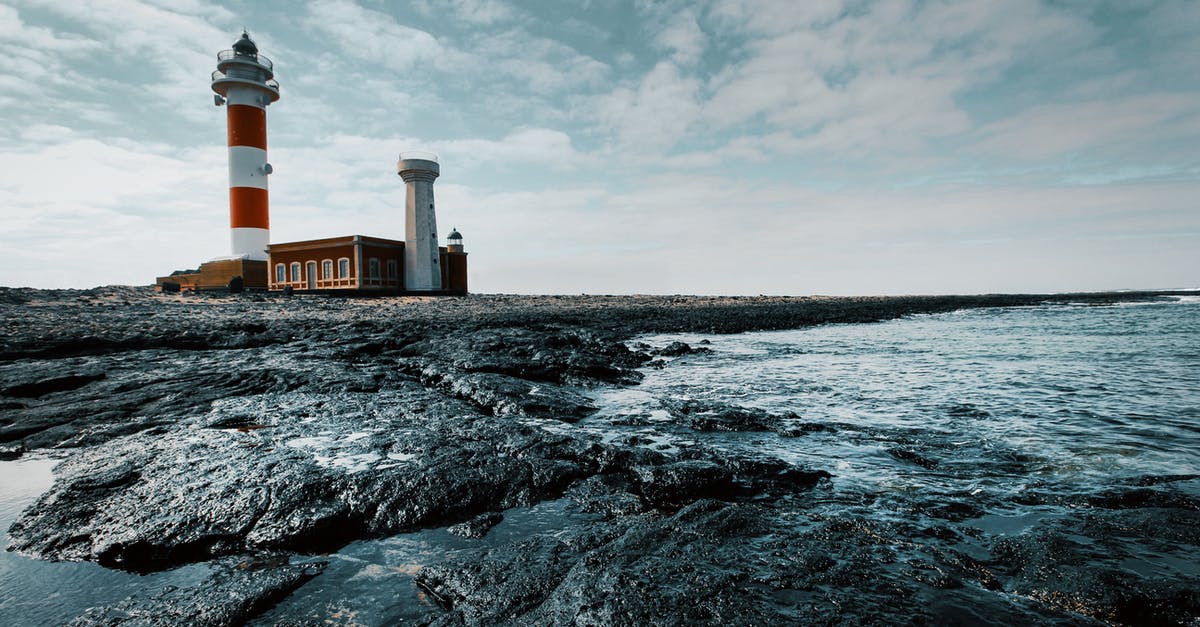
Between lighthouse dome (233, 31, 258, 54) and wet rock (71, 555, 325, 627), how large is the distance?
145ft

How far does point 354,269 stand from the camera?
33.2m

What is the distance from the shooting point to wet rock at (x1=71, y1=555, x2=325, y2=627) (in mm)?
2564

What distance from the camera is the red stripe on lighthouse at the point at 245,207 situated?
35.2 meters

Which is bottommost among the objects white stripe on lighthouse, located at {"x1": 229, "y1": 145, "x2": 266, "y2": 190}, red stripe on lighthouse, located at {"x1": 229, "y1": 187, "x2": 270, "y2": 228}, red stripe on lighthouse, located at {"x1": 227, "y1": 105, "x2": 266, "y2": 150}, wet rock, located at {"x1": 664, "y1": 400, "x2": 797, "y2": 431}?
wet rock, located at {"x1": 664, "y1": 400, "x2": 797, "y2": 431}

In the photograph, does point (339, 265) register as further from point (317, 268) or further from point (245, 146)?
point (245, 146)

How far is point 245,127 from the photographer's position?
117 feet

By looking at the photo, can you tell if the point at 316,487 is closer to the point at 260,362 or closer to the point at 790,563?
the point at 790,563

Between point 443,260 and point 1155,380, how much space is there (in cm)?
3820

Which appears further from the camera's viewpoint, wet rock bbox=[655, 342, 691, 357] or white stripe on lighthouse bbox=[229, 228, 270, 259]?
white stripe on lighthouse bbox=[229, 228, 270, 259]

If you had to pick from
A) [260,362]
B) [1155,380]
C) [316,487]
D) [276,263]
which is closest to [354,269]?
[276,263]

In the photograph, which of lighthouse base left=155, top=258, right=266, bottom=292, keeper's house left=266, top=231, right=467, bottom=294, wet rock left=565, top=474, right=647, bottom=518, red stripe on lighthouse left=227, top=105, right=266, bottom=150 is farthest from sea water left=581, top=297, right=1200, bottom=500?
red stripe on lighthouse left=227, top=105, right=266, bottom=150

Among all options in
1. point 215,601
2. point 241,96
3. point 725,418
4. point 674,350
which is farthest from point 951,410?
point 241,96

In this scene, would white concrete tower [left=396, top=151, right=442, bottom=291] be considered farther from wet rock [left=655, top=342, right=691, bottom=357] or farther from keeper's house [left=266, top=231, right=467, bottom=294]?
wet rock [left=655, top=342, right=691, bottom=357]

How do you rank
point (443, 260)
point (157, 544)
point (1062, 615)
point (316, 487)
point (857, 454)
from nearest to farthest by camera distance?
point (1062, 615)
point (157, 544)
point (316, 487)
point (857, 454)
point (443, 260)
